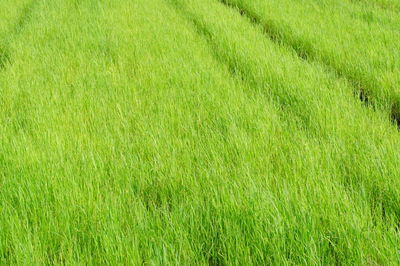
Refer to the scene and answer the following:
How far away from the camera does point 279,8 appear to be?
557cm

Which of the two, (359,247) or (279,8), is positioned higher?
(279,8)

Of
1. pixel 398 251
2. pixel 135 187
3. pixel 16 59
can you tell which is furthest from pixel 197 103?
pixel 16 59

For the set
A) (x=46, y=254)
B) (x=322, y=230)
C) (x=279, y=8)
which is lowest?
(x=46, y=254)

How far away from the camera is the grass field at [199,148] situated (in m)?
1.34

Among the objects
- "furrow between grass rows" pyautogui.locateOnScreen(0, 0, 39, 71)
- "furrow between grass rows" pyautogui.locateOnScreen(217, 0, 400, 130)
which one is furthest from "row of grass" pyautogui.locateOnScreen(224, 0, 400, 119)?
"furrow between grass rows" pyautogui.locateOnScreen(0, 0, 39, 71)

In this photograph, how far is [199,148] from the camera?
2008 millimetres

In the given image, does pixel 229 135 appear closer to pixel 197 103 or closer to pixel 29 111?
pixel 197 103

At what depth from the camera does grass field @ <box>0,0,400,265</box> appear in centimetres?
134

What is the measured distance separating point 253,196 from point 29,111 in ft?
5.18

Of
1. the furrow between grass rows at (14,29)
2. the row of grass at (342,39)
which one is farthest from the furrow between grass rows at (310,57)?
the furrow between grass rows at (14,29)

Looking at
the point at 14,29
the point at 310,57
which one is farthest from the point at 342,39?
the point at 14,29

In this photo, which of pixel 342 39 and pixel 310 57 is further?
pixel 342 39

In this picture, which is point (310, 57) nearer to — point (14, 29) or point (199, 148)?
point (199, 148)

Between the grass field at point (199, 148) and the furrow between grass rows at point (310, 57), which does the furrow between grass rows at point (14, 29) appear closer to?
the grass field at point (199, 148)
